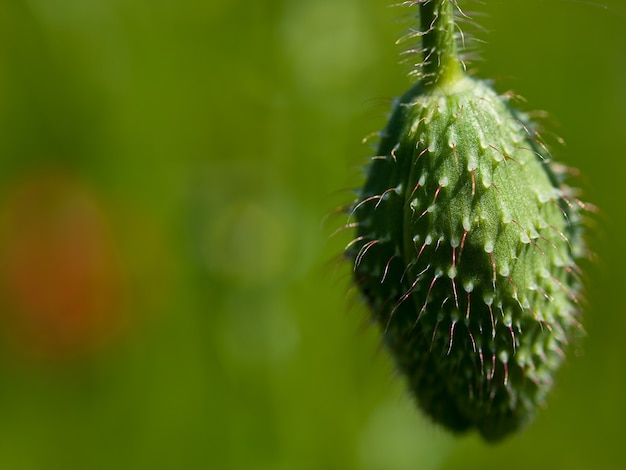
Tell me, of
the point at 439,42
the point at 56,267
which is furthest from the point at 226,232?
the point at 439,42

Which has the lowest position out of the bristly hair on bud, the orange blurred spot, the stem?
the orange blurred spot

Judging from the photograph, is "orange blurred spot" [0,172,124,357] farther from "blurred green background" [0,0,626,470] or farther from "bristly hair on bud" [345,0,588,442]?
"bristly hair on bud" [345,0,588,442]

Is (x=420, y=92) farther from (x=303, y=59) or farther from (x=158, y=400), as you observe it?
(x=158, y=400)

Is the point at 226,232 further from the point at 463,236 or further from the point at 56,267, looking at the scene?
the point at 463,236

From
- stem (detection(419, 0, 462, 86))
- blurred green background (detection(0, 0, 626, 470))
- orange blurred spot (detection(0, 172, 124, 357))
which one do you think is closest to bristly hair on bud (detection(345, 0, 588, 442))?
stem (detection(419, 0, 462, 86))

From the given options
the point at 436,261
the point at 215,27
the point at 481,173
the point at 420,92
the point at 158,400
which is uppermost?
the point at 215,27

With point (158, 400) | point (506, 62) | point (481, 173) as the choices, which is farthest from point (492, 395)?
point (506, 62)

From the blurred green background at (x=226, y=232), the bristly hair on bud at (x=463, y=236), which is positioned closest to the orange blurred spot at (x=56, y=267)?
the blurred green background at (x=226, y=232)
